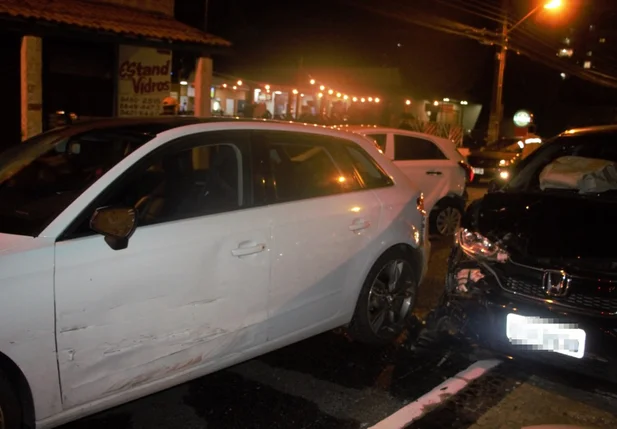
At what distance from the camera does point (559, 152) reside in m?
5.31

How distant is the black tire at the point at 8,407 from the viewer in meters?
2.65

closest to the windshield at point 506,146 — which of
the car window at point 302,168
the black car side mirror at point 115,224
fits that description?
the car window at point 302,168

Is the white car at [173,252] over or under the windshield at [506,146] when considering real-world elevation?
under

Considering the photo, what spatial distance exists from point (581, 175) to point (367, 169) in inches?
66.3

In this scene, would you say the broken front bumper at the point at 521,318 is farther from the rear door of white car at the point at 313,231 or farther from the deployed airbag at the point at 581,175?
the deployed airbag at the point at 581,175

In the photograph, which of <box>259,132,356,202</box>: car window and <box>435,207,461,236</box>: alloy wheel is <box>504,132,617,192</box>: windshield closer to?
<box>259,132,356,202</box>: car window

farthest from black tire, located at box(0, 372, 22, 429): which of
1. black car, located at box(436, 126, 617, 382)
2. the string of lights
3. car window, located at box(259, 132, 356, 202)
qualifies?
the string of lights

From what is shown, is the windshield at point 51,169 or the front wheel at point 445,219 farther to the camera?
the front wheel at point 445,219

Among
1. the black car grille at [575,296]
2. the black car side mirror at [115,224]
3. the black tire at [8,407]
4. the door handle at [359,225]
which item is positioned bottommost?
the black tire at [8,407]

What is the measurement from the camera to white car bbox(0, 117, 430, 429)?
2.77 metres

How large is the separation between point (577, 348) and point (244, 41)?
75.4 ft

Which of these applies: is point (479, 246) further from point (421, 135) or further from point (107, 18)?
point (107, 18)

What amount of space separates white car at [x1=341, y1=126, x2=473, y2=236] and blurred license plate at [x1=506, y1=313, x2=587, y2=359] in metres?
4.93

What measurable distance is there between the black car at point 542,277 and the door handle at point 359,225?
713mm
